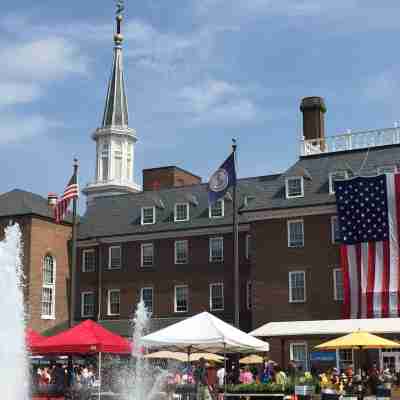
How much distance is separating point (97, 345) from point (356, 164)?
74.5ft

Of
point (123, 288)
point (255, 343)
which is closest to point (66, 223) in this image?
point (123, 288)

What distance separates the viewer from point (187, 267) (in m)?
47.3

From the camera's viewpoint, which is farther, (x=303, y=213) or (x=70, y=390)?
(x=303, y=213)

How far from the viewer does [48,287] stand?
49438mm

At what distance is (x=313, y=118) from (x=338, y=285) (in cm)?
1164

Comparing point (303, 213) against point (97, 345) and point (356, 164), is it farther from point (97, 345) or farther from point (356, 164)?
point (97, 345)

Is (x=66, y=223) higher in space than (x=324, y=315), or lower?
higher

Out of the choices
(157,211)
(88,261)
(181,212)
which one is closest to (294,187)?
(181,212)

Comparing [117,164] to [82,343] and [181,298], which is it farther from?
[82,343]

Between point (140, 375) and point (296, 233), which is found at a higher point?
point (296, 233)

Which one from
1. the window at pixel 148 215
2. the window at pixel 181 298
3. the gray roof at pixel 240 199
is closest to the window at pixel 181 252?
the gray roof at pixel 240 199

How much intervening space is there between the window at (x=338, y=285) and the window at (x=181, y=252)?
431 inches

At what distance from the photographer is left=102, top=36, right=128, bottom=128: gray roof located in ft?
267

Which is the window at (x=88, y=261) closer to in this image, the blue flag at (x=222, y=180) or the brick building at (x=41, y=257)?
the brick building at (x=41, y=257)
